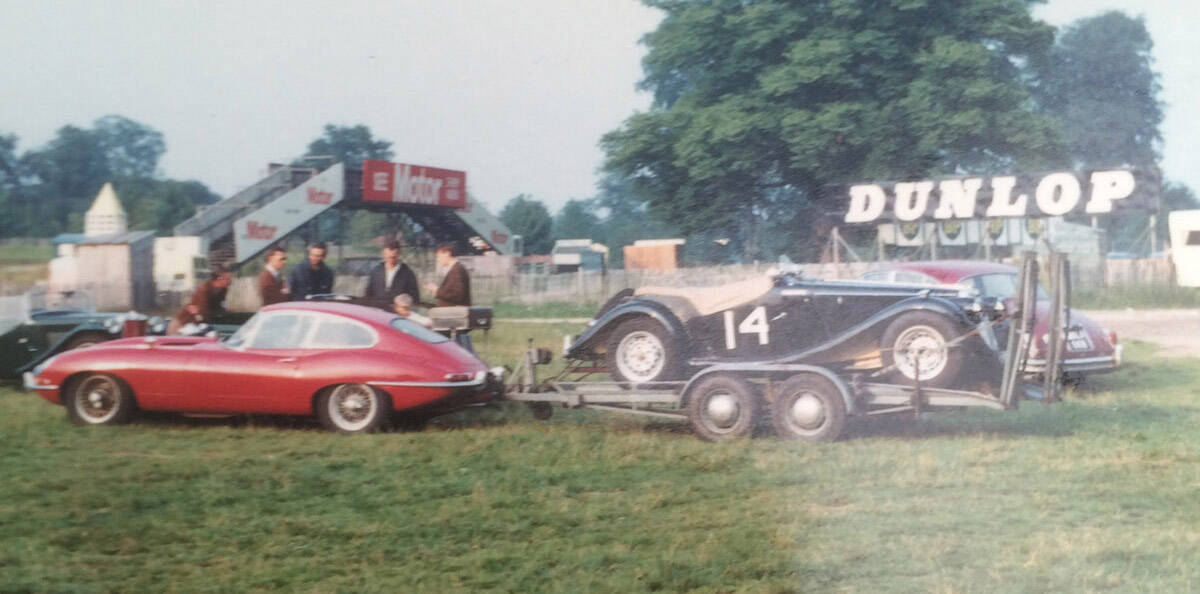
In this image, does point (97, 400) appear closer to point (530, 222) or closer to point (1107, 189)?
point (530, 222)

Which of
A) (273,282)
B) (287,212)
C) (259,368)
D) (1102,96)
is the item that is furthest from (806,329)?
(1102,96)

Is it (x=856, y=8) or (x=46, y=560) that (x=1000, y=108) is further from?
(x=46, y=560)

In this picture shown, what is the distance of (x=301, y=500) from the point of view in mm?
6059

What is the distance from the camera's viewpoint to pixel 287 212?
11.9 metres

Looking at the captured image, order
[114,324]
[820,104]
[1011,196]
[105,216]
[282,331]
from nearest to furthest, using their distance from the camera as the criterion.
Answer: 1. [282,331]
2. [114,324]
3. [105,216]
4. [1011,196]
5. [820,104]

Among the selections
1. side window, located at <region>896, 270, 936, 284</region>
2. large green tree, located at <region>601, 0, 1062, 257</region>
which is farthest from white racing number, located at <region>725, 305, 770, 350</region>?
large green tree, located at <region>601, 0, 1062, 257</region>

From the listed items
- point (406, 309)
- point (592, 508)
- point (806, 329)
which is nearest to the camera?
point (592, 508)

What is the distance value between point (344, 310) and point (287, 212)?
3.64 meters

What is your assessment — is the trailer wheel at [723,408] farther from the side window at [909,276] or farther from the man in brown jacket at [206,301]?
the man in brown jacket at [206,301]

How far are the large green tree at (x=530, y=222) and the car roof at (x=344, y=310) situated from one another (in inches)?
147

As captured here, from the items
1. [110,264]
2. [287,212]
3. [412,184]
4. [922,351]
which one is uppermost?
[412,184]

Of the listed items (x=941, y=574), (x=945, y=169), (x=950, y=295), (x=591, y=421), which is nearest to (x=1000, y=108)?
(x=945, y=169)

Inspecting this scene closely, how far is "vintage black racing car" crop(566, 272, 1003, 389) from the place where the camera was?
8227mm

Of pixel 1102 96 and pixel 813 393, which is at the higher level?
pixel 1102 96
